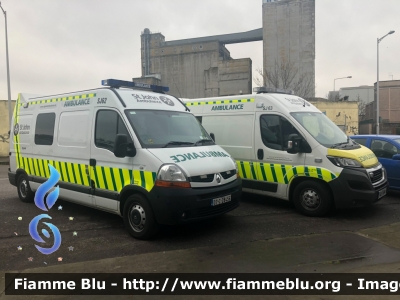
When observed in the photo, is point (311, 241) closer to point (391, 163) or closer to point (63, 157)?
point (391, 163)

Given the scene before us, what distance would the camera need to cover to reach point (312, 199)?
265 inches

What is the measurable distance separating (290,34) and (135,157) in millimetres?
44845

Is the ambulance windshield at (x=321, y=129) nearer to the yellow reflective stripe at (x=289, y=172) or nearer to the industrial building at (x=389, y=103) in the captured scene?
the yellow reflective stripe at (x=289, y=172)

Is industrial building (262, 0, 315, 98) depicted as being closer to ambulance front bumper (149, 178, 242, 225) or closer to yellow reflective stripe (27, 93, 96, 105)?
yellow reflective stripe (27, 93, 96, 105)

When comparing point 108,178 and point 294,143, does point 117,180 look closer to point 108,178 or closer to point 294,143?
point 108,178

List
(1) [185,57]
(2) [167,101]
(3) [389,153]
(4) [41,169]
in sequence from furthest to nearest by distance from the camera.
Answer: (1) [185,57]
(3) [389,153]
(4) [41,169]
(2) [167,101]

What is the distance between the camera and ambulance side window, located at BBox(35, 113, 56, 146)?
715 centimetres

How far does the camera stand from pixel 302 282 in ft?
12.9

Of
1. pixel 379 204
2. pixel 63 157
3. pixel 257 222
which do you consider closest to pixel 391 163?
pixel 379 204

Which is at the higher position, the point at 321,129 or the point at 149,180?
the point at 321,129

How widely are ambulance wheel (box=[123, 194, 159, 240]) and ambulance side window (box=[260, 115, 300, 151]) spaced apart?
3.28 meters

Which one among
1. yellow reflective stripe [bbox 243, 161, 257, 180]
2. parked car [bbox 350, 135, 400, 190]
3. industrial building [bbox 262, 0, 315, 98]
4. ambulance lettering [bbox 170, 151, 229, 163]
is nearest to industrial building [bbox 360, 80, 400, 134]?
industrial building [bbox 262, 0, 315, 98]

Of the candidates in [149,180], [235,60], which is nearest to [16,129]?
[149,180]

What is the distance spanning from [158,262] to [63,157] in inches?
133
